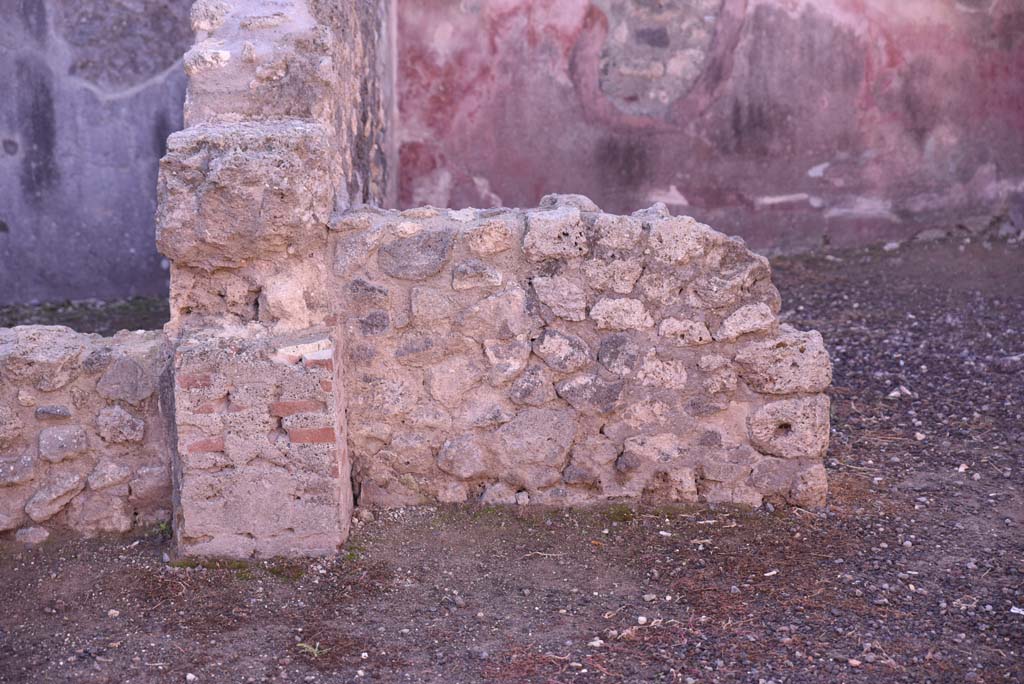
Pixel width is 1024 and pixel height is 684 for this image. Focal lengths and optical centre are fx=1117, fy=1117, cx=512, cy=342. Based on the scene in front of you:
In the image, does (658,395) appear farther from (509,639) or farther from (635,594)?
(509,639)

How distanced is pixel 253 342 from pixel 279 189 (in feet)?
1.43

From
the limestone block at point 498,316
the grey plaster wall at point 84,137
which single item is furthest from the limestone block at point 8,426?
the grey plaster wall at point 84,137

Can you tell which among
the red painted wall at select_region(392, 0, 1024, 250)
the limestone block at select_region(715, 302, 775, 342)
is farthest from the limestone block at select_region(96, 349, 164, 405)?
the red painted wall at select_region(392, 0, 1024, 250)

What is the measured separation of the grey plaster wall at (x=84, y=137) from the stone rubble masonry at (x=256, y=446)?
123 inches

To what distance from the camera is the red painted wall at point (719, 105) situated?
21.0 ft

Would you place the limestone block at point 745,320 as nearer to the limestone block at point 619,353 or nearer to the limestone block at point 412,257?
the limestone block at point 619,353

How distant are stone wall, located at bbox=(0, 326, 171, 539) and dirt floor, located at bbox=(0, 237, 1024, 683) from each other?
122 millimetres

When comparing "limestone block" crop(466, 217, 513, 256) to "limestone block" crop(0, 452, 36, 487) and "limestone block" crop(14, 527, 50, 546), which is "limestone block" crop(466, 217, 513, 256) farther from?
"limestone block" crop(14, 527, 50, 546)

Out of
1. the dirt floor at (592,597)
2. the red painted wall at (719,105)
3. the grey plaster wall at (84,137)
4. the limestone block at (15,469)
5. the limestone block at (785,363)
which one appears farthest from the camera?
the red painted wall at (719,105)

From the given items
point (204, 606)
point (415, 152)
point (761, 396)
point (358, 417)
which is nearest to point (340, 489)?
point (358, 417)

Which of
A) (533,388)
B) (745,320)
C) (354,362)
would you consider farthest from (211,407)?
(745,320)

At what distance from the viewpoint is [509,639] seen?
2893mm

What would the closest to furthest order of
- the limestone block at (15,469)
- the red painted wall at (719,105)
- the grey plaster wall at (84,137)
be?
the limestone block at (15,469) → the grey plaster wall at (84,137) → the red painted wall at (719,105)

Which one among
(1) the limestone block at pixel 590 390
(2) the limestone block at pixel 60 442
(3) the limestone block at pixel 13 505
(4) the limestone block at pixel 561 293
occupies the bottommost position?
(3) the limestone block at pixel 13 505
